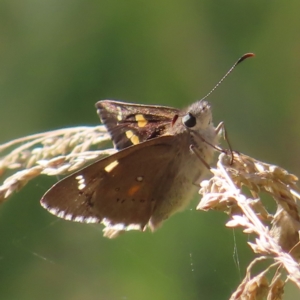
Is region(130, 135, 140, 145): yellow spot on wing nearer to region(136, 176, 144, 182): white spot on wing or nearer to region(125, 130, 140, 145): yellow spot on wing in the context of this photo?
region(125, 130, 140, 145): yellow spot on wing

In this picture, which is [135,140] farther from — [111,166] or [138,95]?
[138,95]

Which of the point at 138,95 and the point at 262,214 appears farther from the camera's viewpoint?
the point at 138,95

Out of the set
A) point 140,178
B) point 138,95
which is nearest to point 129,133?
point 140,178

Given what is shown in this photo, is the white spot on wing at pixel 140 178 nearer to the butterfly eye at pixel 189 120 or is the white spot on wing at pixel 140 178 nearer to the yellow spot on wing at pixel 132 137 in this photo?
the yellow spot on wing at pixel 132 137

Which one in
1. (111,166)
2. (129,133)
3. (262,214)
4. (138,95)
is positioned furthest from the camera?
(138,95)

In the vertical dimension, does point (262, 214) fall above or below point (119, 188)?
above

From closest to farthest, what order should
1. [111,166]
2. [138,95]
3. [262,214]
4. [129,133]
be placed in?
[262,214] < [111,166] < [129,133] < [138,95]

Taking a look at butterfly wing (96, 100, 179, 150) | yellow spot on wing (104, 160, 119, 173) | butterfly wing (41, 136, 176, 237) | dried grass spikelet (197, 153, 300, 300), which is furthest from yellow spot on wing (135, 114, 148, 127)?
dried grass spikelet (197, 153, 300, 300)

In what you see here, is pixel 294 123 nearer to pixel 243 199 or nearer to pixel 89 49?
pixel 89 49
